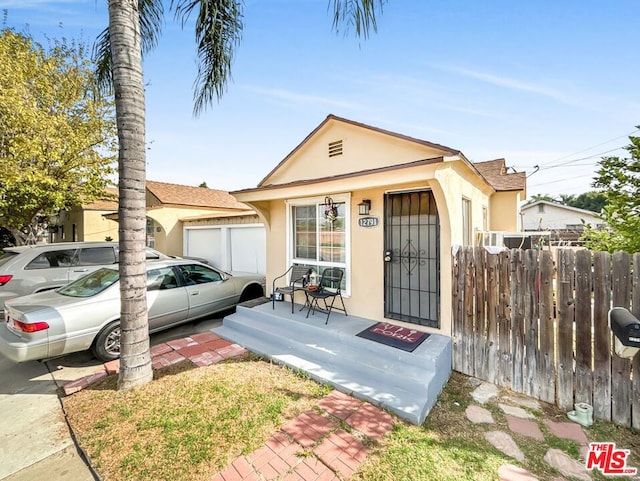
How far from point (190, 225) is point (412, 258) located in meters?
11.4

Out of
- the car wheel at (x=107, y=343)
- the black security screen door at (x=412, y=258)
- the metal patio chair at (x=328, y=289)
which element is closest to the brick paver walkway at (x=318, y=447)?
the black security screen door at (x=412, y=258)

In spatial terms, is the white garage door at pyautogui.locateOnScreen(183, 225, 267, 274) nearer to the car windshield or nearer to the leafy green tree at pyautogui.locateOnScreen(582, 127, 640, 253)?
the car windshield

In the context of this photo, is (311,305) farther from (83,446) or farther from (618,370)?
(618,370)

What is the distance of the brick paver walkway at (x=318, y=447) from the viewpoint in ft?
8.21

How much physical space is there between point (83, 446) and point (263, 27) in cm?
746

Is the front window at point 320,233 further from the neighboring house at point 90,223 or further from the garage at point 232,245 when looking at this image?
the neighboring house at point 90,223

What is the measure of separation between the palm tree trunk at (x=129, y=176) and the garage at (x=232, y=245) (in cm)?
589

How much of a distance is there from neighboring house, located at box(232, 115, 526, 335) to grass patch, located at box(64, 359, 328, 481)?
235 cm

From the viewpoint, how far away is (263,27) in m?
5.83

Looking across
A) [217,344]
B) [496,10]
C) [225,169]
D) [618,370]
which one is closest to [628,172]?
[618,370]

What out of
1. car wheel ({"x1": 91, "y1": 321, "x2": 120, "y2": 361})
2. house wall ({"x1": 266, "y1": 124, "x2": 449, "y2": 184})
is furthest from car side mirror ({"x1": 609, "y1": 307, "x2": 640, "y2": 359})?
car wheel ({"x1": 91, "y1": 321, "x2": 120, "y2": 361})

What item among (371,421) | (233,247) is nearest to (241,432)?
(371,421)

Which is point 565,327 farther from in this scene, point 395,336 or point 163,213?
point 163,213

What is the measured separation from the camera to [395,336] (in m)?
4.65
